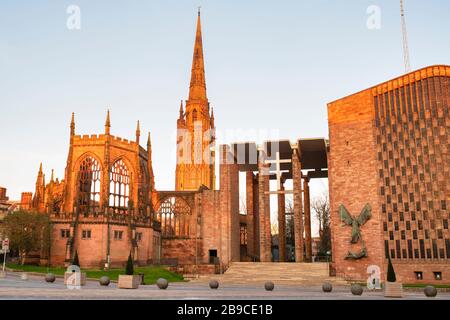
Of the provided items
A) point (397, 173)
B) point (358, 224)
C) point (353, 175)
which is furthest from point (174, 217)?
point (397, 173)

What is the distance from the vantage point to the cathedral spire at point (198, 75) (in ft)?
358

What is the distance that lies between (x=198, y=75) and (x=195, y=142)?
62.2ft

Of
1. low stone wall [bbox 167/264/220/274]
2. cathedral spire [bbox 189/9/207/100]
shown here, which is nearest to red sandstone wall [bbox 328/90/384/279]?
low stone wall [bbox 167/264/220/274]

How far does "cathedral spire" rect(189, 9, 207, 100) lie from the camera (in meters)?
109

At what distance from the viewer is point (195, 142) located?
104500 mm

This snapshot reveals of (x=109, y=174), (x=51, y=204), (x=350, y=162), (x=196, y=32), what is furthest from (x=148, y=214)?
(x=196, y=32)

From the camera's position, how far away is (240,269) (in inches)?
1871

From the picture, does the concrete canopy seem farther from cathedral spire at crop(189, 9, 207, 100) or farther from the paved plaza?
cathedral spire at crop(189, 9, 207, 100)

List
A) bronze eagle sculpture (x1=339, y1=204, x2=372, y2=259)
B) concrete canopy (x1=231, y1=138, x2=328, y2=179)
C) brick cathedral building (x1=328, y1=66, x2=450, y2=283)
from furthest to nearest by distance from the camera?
concrete canopy (x1=231, y1=138, x2=328, y2=179) → bronze eagle sculpture (x1=339, y1=204, x2=372, y2=259) → brick cathedral building (x1=328, y1=66, x2=450, y2=283)

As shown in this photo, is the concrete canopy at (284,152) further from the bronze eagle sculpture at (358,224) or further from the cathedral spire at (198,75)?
the cathedral spire at (198,75)

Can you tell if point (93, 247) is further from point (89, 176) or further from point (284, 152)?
point (284, 152)

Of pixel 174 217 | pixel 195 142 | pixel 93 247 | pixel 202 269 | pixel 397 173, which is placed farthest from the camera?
pixel 195 142
